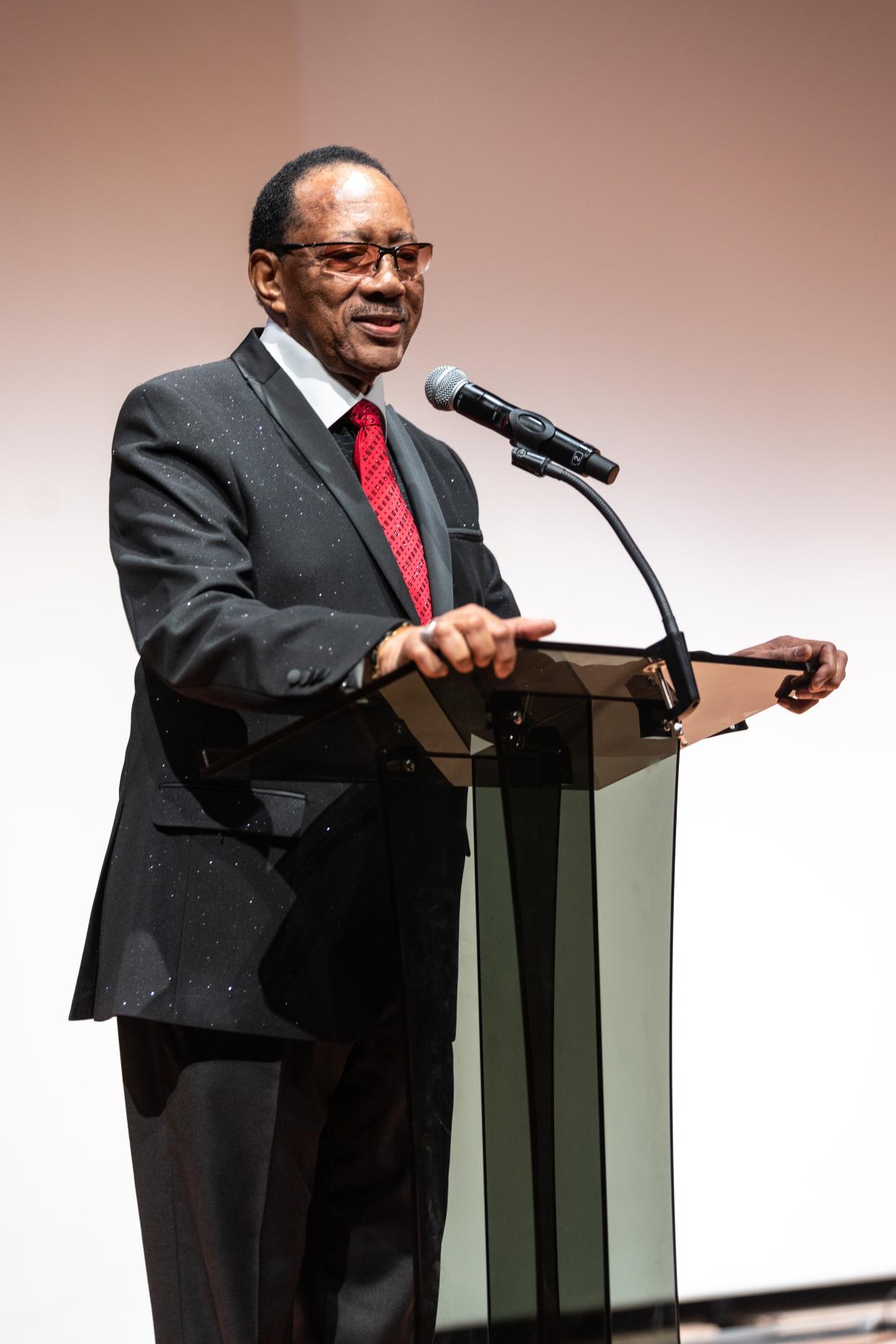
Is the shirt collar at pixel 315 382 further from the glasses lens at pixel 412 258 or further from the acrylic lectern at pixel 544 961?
the acrylic lectern at pixel 544 961

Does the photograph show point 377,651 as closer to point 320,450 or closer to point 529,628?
point 529,628

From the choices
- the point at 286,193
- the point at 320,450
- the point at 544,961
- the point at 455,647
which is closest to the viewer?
the point at 455,647

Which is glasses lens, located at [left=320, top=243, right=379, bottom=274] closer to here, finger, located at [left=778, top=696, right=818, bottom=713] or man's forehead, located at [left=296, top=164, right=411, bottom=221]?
man's forehead, located at [left=296, top=164, right=411, bottom=221]

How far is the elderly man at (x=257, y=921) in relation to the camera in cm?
129

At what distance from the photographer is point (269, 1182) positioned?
4.39ft

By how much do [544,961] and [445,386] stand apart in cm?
58

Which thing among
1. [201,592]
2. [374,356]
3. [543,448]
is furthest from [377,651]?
[374,356]

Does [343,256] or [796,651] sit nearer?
[796,651]

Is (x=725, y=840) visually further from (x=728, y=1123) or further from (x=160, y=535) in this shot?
(x=160, y=535)

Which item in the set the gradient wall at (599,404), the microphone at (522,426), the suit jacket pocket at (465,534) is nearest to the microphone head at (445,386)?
the microphone at (522,426)

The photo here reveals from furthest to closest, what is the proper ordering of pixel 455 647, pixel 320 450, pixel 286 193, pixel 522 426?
pixel 286 193 → pixel 320 450 → pixel 522 426 → pixel 455 647

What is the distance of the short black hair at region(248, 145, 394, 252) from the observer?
5.11ft

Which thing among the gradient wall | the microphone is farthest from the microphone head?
the gradient wall

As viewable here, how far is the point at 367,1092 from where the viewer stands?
142 centimetres
